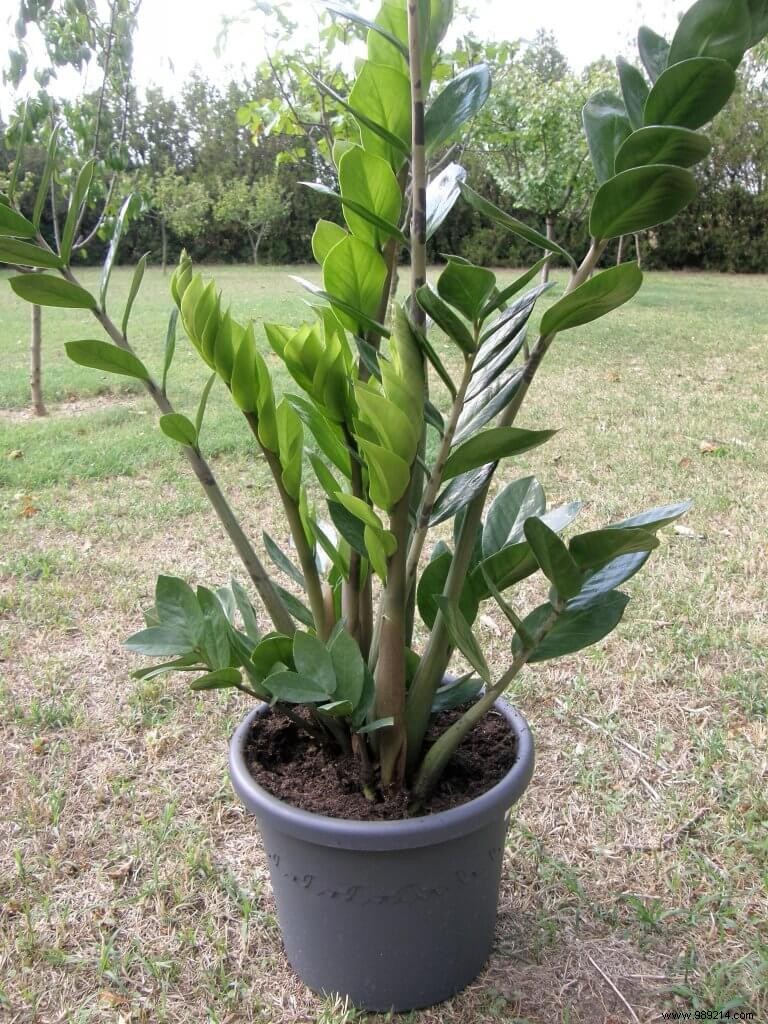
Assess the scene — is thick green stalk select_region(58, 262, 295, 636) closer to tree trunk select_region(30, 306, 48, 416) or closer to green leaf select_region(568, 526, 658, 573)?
green leaf select_region(568, 526, 658, 573)

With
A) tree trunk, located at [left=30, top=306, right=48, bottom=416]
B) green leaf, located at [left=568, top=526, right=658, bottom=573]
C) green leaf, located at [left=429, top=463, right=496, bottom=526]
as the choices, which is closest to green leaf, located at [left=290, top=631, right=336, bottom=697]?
green leaf, located at [left=429, top=463, right=496, bottom=526]

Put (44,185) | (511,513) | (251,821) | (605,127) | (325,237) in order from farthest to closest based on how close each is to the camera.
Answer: (251,821), (511,513), (325,237), (44,185), (605,127)

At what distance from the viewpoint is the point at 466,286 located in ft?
2.79

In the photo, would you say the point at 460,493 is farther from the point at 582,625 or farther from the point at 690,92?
the point at 690,92

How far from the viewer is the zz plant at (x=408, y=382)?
2.62 feet

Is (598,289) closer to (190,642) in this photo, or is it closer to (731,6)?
(731,6)

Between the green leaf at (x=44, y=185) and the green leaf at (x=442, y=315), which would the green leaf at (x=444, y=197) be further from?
the green leaf at (x=44, y=185)

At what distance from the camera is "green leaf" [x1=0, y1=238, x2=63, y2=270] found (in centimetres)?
86

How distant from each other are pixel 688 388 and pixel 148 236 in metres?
18.8

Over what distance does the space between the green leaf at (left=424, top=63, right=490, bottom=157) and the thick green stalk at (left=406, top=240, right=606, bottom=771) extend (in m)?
0.22

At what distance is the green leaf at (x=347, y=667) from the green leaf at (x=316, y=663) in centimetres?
1

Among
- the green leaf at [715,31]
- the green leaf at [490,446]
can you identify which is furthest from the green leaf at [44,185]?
the green leaf at [715,31]

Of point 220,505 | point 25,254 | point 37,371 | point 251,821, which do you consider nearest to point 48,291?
point 25,254

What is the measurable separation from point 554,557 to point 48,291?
0.64 metres
